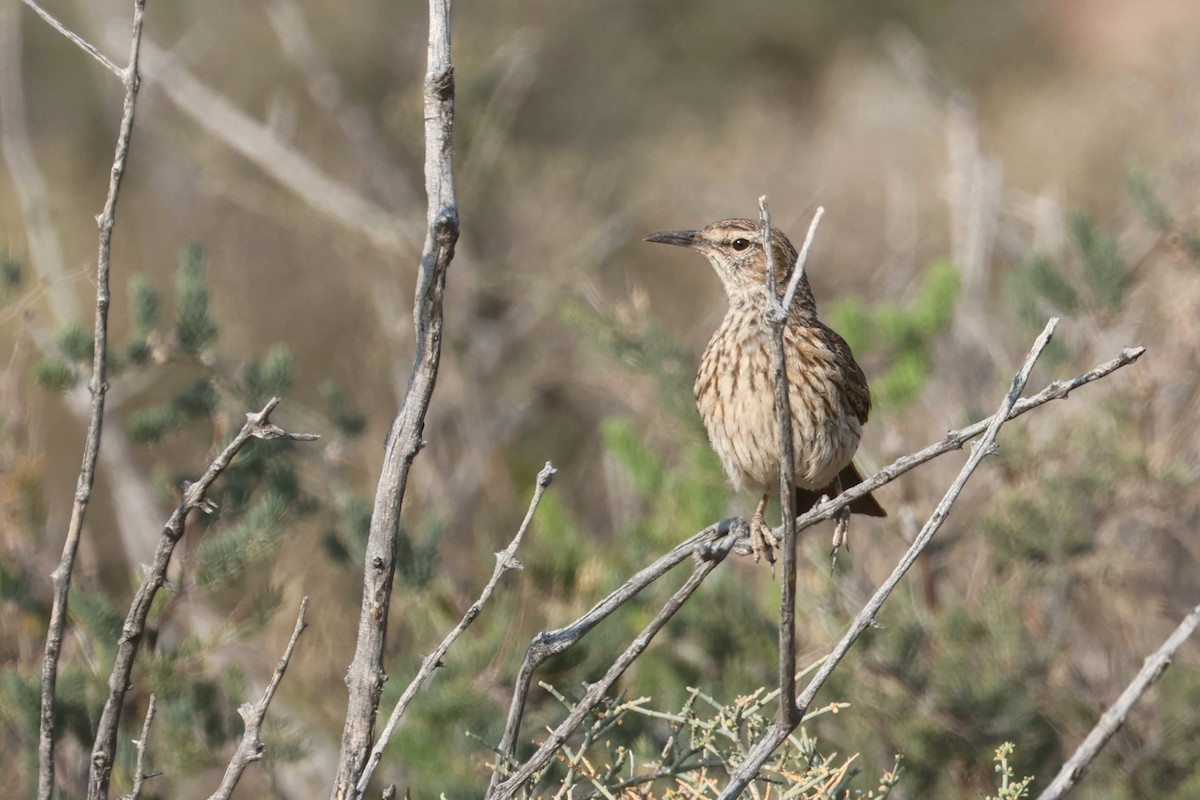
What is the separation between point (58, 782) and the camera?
14.8 feet

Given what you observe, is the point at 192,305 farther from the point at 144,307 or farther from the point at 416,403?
the point at 416,403

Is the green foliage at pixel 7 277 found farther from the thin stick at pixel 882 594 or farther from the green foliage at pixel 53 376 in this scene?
the thin stick at pixel 882 594

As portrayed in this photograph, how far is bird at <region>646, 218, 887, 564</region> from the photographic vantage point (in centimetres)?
454

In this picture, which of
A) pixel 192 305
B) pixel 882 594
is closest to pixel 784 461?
pixel 882 594

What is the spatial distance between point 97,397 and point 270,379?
1.78 meters

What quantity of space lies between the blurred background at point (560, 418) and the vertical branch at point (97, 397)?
1.15 metres

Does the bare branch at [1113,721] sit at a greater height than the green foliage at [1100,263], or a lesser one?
lesser

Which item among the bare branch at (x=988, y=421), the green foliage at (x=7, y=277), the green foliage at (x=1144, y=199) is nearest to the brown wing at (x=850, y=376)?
the bare branch at (x=988, y=421)

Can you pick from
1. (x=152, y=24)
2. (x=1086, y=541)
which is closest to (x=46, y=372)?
(x=1086, y=541)

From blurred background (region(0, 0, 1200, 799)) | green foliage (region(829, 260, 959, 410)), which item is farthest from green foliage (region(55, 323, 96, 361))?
green foliage (region(829, 260, 959, 410))

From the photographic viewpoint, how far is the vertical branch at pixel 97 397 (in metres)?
2.96

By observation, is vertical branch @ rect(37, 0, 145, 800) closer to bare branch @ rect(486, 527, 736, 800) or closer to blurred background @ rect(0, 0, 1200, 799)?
bare branch @ rect(486, 527, 736, 800)

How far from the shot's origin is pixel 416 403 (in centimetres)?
293

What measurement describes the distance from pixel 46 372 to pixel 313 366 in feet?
24.5
